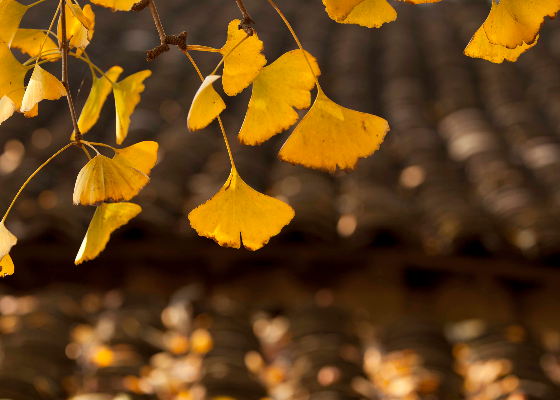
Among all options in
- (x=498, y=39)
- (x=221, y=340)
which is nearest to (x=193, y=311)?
(x=221, y=340)

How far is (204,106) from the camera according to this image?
0.29m

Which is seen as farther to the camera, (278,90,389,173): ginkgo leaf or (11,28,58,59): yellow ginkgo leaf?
(11,28,58,59): yellow ginkgo leaf

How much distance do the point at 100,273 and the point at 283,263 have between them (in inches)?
20.2

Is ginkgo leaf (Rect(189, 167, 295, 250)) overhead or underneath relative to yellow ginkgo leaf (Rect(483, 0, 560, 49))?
underneath

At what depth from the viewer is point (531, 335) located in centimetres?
140

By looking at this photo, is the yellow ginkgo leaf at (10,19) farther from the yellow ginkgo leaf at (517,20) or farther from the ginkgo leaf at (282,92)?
the yellow ginkgo leaf at (517,20)

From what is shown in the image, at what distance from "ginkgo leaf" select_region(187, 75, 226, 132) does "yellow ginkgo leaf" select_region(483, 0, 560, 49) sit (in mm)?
148

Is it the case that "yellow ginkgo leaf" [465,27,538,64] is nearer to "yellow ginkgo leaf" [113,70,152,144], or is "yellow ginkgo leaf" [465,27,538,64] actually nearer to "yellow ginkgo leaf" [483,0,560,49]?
"yellow ginkgo leaf" [483,0,560,49]

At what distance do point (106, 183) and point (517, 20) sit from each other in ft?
0.79

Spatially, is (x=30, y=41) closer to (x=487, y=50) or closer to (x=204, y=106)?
(x=204, y=106)

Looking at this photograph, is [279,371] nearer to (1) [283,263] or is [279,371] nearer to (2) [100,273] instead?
(1) [283,263]

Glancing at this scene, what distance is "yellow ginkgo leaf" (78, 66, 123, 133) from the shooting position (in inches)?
16.8

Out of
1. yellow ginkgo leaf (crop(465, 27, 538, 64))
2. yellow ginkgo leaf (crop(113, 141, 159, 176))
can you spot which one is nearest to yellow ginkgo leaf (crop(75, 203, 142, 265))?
yellow ginkgo leaf (crop(113, 141, 159, 176))

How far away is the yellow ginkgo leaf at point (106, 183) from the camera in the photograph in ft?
1.05
